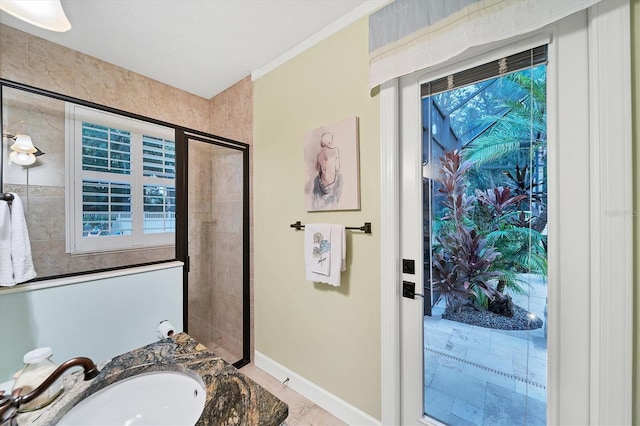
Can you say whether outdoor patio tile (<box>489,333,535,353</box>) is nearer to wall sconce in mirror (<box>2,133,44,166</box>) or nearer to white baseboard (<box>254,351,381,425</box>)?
white baseboard (<box>254,351,381,425</box>)

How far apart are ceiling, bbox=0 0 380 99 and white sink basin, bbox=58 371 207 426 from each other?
6.13 feet

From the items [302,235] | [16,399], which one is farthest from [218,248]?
[16,399]

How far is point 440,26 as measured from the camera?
3.76ft

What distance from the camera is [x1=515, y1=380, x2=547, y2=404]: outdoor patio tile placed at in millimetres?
1028

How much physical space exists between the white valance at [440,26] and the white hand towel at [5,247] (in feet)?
6.25

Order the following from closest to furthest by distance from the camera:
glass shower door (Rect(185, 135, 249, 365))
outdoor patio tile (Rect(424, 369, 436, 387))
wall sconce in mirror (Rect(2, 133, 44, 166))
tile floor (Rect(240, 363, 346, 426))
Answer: outdoor patio tile (Rect(424, 369, 436, 387)), wall sconce in mirror (Rect(2, 133, 44, 166)), tile floor (Rect(240, 363, 346, 426)), glass shower door (Rect(185, 135, 249, 365))

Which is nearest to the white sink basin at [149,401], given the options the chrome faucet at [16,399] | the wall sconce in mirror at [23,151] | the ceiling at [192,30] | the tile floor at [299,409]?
the chrome faucet at [16,399]

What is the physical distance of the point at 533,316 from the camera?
3.44 feet

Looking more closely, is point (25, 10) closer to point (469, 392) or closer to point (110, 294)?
point (110, 294)

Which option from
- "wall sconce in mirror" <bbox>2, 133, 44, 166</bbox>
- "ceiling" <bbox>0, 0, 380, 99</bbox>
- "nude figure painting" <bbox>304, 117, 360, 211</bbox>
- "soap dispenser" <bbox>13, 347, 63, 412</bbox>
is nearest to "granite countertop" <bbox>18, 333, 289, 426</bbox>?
"soap dispenser" <bbox>13, 347, 63, 412</bbox>

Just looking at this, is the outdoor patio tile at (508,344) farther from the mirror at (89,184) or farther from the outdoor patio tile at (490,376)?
the mirror at (89,184)

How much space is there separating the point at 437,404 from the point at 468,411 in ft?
0.46

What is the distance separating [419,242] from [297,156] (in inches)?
40.4

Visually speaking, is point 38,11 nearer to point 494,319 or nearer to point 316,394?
point 494,319
